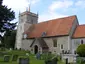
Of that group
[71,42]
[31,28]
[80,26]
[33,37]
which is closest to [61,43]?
[71,42]

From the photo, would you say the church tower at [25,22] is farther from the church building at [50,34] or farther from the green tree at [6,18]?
the green tree at [6,18]

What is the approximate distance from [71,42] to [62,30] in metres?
4.17

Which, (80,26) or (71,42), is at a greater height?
(80,26)

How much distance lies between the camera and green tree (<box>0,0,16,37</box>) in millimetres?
33094

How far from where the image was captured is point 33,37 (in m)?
52.6

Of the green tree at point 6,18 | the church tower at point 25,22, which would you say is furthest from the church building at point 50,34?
the green tree at point 6,18

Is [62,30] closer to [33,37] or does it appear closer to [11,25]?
[33,37]

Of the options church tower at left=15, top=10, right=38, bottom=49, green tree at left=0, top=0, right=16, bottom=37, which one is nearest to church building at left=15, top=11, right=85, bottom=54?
church tower at left=15, top=10, right=38, bottom=49

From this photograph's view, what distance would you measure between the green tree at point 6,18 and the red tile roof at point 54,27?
47.3ft

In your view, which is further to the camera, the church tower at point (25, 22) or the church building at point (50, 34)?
the church tower at point (25, 22)

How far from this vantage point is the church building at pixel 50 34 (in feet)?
141

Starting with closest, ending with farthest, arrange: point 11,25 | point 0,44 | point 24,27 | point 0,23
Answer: point 0,23 < point 11,25 < point 24,27 < point 0,44

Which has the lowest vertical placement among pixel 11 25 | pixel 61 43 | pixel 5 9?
pixel 61 43

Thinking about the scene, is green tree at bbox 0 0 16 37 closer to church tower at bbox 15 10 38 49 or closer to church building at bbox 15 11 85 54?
church building at bbox 15 11 85 54
